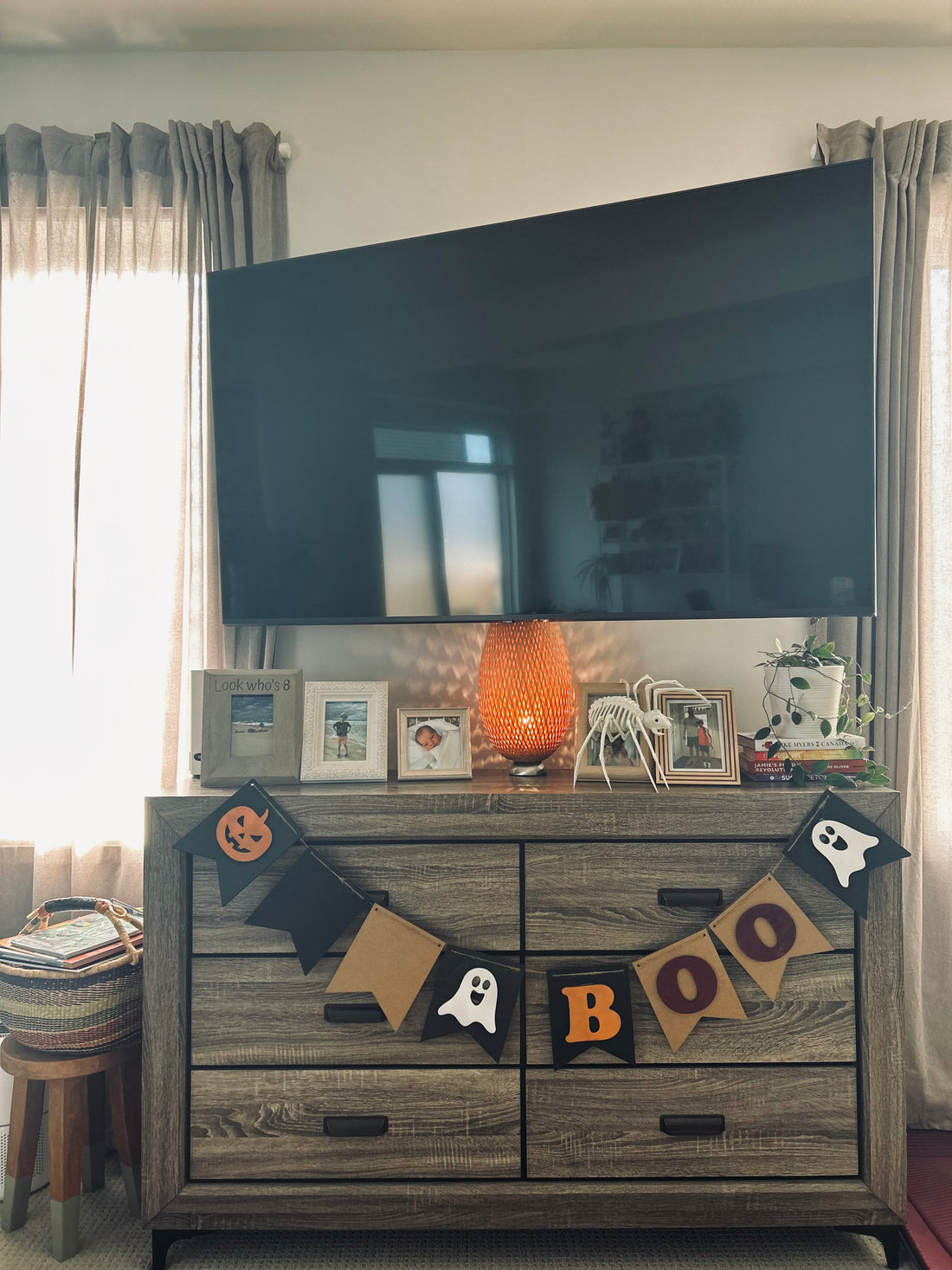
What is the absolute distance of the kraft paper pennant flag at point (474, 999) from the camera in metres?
1.49

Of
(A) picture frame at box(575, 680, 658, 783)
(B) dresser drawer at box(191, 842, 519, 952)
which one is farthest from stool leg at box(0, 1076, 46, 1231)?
(A) picture frame at box(575, 680, 658, 783)

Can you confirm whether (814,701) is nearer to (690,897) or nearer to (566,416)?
(690,897)

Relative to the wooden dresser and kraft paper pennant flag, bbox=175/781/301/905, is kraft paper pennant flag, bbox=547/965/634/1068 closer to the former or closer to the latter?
the wooden dresser

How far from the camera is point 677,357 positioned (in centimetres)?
167

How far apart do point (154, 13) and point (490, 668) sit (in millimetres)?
1796

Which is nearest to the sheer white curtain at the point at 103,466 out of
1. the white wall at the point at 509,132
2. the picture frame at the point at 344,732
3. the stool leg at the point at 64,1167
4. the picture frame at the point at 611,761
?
the white wall at the point at 509,132

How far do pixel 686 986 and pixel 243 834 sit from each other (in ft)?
2.85

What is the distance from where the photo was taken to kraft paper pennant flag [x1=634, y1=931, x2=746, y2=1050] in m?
1.49

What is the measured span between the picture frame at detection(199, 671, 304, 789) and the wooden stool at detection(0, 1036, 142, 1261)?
1.96 ft

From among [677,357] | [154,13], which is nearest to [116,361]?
[154,13]

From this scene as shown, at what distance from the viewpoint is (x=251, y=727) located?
1.73m

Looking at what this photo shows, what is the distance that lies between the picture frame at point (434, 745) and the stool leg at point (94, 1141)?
935mm

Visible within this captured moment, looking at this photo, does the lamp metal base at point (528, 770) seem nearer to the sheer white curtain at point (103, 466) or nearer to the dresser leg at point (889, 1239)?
the sheer white curtain at point (103, 466)

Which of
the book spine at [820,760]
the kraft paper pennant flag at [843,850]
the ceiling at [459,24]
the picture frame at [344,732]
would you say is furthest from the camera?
the ceiling at [459,24]
